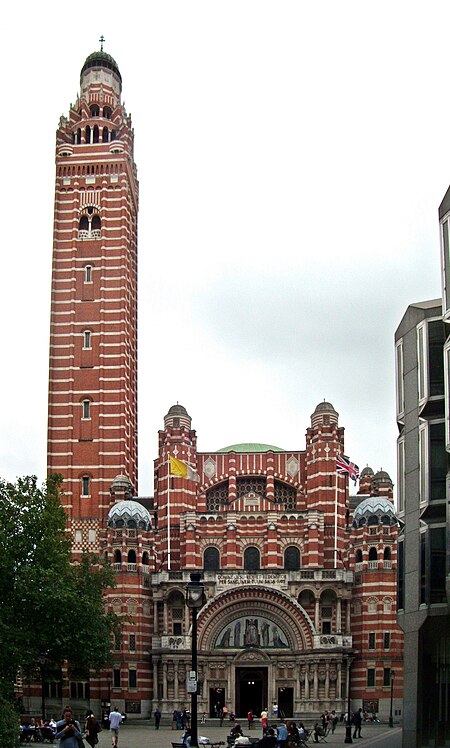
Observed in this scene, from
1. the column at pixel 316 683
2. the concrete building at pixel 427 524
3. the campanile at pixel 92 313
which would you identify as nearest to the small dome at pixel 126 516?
the campanile at pixel 92 313

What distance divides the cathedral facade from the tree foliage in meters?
23.7

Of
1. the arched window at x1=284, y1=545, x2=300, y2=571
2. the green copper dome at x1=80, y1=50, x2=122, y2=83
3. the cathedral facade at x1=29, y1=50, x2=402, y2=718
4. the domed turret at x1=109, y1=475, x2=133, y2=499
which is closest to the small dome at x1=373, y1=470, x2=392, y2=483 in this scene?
the cathedral facade at x1=29, y1=50, x2=402, y2=718

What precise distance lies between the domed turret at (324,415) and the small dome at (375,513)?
7.49m

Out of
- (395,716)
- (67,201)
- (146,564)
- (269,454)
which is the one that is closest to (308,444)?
(269,454)

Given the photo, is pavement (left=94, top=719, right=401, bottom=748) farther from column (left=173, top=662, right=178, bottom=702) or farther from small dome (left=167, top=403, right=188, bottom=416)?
small dome (left=167, top=403, right=188, bottom=416)

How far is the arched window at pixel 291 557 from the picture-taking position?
3529 inches

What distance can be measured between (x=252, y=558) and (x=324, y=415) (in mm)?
13143

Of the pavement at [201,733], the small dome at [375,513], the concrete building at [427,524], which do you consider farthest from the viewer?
the small dome at [375,513]

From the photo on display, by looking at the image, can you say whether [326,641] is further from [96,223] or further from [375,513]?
[96,223]

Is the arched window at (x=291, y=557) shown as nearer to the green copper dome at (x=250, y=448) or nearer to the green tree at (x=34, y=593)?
the green copper dome at (x=250, y=448)

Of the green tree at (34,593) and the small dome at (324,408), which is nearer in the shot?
the green tree at (34,593)

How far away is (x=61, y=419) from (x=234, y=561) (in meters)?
18.9

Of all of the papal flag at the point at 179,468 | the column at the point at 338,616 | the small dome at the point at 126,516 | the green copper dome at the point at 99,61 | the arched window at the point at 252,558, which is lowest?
the column at the point at 338,616

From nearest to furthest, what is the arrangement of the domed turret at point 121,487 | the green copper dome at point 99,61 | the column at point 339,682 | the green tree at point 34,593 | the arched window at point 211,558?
the green tree at point 34,593, the column at point 339,682, the arched window at point 211,558, the domed turret at point 121,487, the green copper dome at point 99,61
